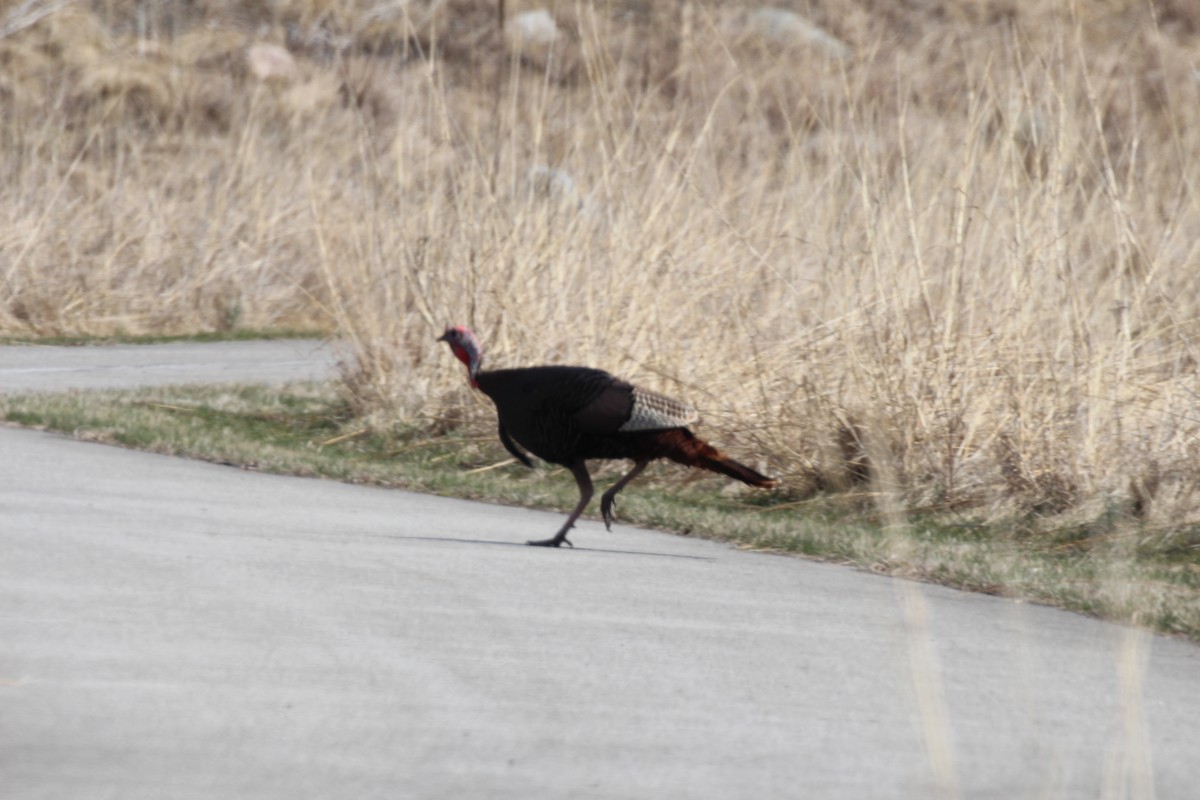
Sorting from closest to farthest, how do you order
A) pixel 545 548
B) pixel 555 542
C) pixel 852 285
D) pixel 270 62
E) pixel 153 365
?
pixel 555 542 → pixel 545 548 → pixel 852 285 → pixel 153 365 → pixel 270 62

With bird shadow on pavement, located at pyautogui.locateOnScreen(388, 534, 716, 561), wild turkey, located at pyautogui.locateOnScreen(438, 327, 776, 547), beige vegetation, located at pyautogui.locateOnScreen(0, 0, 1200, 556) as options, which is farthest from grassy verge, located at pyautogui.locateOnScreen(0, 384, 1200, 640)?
wild turkey, located at pyautogui.locateOnScreen(438, 327, 776, 547)

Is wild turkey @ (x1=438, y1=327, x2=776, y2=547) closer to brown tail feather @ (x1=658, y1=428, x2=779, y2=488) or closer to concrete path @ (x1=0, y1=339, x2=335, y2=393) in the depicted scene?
brown tail feather @ (x1=658, y1=428, x2=779, y2=488)

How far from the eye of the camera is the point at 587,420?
795 cm

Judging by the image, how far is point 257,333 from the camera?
1931cm

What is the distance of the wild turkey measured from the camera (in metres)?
7.96

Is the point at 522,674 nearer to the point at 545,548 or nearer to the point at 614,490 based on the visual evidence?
the point at 545,548

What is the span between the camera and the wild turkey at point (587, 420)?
26.1ft

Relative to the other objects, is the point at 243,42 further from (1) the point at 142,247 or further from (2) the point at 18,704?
(2) the point at 18,704

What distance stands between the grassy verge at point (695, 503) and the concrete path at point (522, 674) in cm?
35

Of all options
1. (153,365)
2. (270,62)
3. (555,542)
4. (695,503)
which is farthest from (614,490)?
(270,62)

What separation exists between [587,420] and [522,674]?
2226mm

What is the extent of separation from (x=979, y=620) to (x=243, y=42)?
1155 inches

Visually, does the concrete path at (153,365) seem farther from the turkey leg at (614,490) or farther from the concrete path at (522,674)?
the concrete path at (522,674)

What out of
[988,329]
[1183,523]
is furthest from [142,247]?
Answer: [1183,523]
